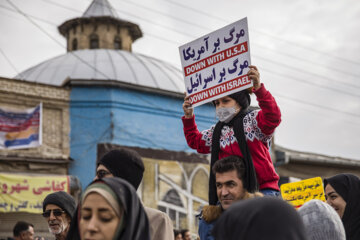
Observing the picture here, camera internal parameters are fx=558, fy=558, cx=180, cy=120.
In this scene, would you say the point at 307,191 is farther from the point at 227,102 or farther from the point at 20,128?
the point at 20,128

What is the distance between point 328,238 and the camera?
10.4 feet

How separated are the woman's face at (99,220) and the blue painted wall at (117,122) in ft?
50.6

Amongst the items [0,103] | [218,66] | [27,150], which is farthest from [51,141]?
[218,66]

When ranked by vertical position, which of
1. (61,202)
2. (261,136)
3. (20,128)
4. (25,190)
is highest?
(20,128)

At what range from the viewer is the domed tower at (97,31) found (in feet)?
98.7

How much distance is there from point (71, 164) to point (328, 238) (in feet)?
52.1

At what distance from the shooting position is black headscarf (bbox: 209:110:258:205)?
13.6 ft

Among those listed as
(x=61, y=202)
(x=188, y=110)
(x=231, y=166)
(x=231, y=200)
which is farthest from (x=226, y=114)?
(x=61, y=202)

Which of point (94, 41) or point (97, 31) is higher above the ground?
point (97, 31)

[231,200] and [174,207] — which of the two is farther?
[174,207]

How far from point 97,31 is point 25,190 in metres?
15.9

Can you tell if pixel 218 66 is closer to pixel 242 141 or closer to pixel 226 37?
pixel 226 37

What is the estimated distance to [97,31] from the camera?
100 feet

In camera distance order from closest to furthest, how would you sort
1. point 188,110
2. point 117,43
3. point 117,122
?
point 188,110
point 117,122
point 117,43
